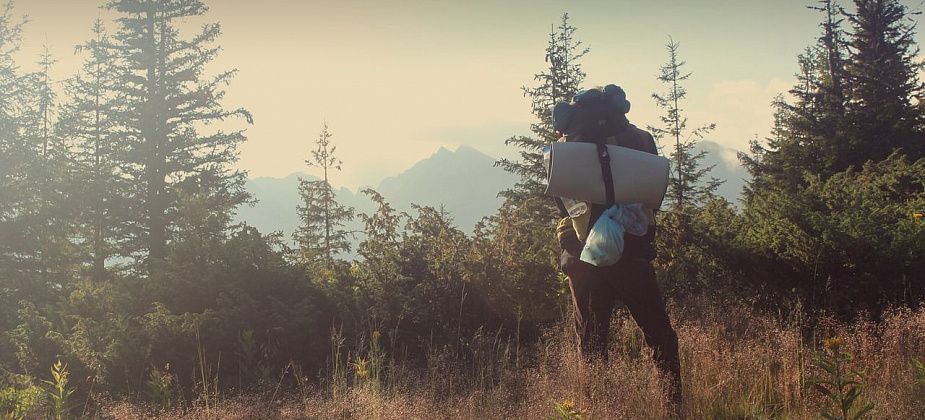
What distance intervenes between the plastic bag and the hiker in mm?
69

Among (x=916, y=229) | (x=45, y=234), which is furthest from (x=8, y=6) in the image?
(x=916, y=229)

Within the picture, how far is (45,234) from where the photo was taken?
13.9 m

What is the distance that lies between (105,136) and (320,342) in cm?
1865

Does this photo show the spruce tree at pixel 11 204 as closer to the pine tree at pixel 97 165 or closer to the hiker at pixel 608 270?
the pine tree at pixel 97 165

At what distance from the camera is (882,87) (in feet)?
64.3

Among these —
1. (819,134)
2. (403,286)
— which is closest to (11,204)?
(403,286)

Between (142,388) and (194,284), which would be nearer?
(142,388)

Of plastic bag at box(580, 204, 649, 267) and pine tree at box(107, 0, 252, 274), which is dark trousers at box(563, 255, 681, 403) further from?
pine tree at box(107, 0, 252, 274)

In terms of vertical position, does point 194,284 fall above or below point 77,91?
below

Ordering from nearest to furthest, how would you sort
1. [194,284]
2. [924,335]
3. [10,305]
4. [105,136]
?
[924,335], [194,284], [10,305], [105,136]

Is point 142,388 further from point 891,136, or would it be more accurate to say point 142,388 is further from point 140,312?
point 891,136

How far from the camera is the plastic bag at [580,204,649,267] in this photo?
9.48 feet

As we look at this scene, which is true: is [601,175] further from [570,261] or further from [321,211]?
[321,211]

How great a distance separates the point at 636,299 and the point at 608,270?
22cm
